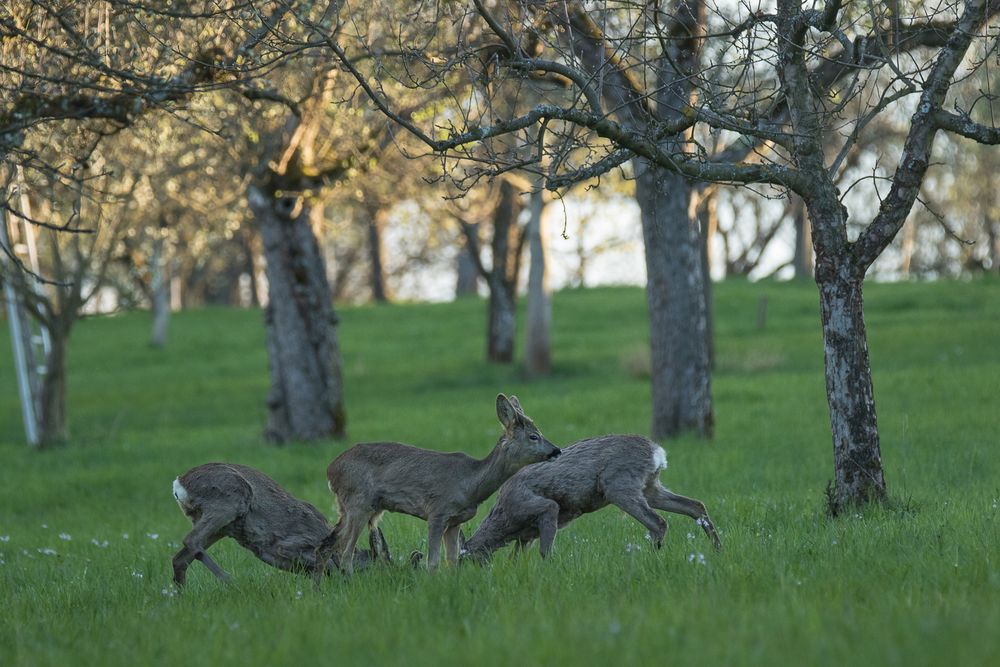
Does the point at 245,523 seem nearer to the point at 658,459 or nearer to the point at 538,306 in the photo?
the point at 658,459

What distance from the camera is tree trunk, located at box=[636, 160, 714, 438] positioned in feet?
54.9

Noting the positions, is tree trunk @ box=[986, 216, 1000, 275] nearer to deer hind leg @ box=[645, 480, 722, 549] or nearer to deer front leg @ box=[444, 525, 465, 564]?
deer hind leg @ box=[645, 480, 722, 549]

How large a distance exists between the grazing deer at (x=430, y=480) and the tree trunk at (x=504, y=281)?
890 inches

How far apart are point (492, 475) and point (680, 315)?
8.22 meters

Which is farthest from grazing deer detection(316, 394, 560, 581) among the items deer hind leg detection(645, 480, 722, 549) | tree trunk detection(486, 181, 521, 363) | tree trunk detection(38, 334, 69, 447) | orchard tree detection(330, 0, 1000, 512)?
tree trunk detection(486, 181, 521, 363)

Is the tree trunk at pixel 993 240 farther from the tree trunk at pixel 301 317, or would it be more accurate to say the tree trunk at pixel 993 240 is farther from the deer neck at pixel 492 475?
the deer neck at pixel 492 475

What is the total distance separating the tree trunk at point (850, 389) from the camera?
9547 mm

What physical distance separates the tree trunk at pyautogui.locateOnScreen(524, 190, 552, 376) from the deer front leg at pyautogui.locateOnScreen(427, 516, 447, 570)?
19.9 metres

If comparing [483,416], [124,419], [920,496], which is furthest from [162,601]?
[124,419]

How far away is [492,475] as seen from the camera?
9047mm

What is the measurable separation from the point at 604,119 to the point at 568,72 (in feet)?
1.58

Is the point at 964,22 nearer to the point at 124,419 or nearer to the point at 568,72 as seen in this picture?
the point at 568,72

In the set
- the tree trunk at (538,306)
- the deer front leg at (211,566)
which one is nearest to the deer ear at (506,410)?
the deer front leg at (211,566)

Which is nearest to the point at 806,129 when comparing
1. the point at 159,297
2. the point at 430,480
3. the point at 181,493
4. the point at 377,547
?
the point at 430,480
